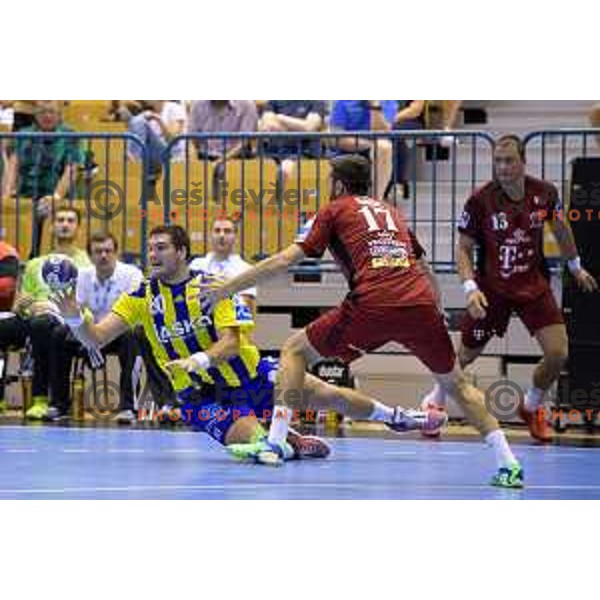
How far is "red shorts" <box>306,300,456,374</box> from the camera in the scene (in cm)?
959

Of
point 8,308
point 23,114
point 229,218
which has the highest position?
point 23,114

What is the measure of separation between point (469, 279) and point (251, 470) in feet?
7.88

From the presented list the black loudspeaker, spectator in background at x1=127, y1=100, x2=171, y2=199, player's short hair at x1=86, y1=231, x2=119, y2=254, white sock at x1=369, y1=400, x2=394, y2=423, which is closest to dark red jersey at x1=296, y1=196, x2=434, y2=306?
white sock at x1=369, y1=400, x2=394, y2=423

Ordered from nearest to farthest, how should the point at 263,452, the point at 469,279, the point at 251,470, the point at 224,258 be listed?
the point at 251,470
the point at 263,452
the point at 469,279
the point at 224,258

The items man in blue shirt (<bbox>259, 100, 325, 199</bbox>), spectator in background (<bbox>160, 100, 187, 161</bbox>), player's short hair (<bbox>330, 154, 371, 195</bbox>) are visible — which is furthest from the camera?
spectator in background (<bbox>160, 100, 187, 161</bbox>)

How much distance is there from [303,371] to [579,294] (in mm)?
3939

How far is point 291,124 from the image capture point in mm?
15750

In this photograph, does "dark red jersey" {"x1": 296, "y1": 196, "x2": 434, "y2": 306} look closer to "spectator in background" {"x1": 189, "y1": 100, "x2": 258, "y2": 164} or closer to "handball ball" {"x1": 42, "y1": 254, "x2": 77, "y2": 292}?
"handball ball" {"x1": 42, "y1": 254, "x2": 77, "y2": 292}

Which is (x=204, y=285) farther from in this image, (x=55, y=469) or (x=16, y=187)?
(x=16, y=187)

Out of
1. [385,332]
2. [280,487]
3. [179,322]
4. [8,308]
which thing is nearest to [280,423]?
[280,487]

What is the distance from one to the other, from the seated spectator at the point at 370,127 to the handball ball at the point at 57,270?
2.54 meters

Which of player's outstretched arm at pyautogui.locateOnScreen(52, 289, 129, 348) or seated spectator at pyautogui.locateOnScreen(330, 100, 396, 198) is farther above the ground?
seated spectator at pyautogui.locateOnScreen(330, 100, 396, 198)

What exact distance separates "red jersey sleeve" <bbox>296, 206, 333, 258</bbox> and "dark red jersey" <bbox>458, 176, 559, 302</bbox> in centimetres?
281

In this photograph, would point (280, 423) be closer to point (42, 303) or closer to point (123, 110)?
point (42, 303)
